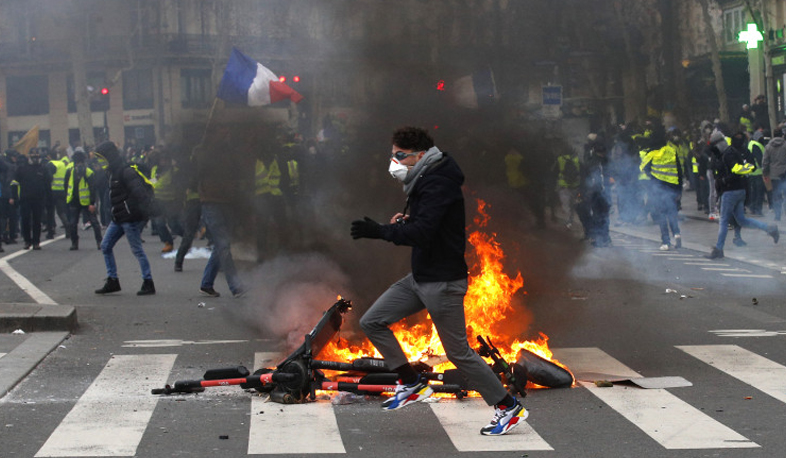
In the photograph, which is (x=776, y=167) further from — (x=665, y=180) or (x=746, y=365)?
(x=746, y=365)

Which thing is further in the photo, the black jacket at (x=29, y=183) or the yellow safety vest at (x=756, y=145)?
the yellow safety vest at (x=756, y=145)

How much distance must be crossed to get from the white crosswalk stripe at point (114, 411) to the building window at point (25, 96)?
23793mm

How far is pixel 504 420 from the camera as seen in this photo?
6.13 metres

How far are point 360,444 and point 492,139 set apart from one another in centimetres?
398

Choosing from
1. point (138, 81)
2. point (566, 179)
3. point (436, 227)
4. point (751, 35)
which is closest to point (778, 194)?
point (751, 35)

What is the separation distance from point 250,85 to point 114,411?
21.7ft

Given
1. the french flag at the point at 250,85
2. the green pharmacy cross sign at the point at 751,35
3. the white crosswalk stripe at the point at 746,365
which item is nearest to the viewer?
the white crosswalk stripe at the point at 746,365

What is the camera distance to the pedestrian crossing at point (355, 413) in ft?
19.5

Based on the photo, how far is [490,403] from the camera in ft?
20.1

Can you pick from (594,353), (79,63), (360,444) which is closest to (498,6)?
(594,353)

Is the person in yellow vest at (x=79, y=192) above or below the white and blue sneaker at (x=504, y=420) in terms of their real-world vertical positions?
above

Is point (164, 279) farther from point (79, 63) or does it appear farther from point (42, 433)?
point (79, 63)

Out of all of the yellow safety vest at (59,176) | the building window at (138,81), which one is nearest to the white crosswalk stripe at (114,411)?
the yellow safety vest at (59,176)

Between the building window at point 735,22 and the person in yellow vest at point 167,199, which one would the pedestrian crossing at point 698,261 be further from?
the building window at point 735,22
